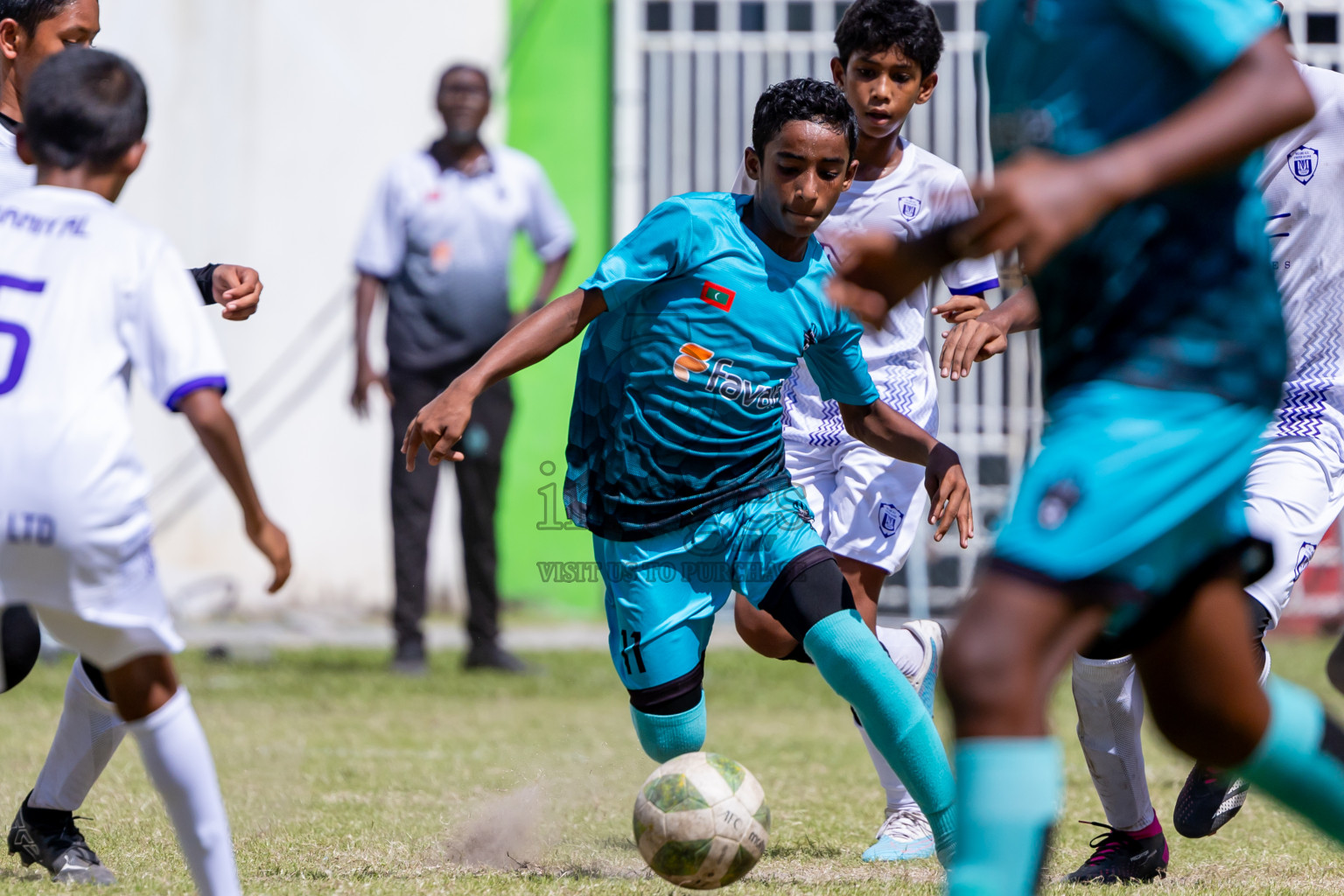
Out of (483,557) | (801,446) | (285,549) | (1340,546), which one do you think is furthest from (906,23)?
(1340,546)

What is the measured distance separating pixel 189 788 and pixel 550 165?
28.5ft

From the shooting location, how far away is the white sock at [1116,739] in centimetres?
408

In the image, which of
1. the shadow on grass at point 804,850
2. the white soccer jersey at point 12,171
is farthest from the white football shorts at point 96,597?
the shadow on grass at point 804,850

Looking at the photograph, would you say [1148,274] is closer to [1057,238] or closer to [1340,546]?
[1057,238]

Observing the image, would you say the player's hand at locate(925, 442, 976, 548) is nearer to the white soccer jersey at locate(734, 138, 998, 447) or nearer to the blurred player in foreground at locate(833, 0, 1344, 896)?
the white soccer jersey at locate(734, 138, 998, 447)

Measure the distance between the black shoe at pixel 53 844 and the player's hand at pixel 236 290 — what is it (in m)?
1.30

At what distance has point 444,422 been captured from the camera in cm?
354

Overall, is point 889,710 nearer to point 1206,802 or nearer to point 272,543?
point 1206,802

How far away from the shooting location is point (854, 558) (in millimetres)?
5000

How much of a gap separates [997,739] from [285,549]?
52.4 inches

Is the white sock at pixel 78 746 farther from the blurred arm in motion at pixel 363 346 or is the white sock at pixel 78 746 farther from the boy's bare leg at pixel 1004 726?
the blurred arm in motion at pixel 363 346

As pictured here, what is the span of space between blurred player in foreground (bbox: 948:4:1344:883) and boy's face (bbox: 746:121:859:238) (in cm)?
50

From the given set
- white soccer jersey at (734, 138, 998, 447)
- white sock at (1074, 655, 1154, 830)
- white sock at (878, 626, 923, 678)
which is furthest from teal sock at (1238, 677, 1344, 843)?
white soccer jersey at (734, 138, 998, 447)

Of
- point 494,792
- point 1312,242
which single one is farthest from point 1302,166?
point 494,792
